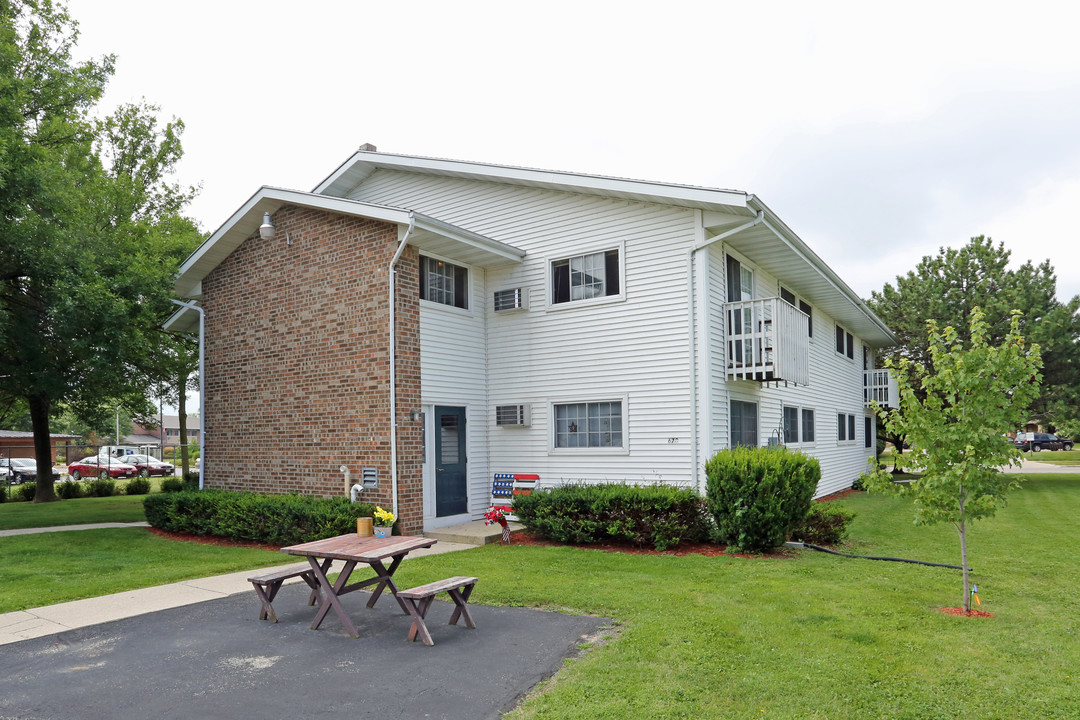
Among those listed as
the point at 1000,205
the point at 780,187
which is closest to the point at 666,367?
the point at 780,187

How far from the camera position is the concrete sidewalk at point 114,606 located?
21.4ft

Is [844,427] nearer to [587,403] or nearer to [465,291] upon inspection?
[587,403]

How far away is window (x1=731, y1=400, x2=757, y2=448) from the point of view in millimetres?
12664

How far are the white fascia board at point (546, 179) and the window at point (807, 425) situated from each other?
25.9ft

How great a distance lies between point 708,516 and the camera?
10625 mm

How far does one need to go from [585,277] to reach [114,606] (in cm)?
855

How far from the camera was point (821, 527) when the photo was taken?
34.6ft

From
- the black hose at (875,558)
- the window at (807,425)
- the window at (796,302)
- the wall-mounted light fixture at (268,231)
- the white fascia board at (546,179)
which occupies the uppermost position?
the white fascia board at (546,179)

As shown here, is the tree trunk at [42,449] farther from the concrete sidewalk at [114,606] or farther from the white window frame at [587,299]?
the white window frame at [587,299]

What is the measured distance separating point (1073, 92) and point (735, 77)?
5289 millimetres

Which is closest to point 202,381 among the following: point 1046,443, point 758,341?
point 758,341

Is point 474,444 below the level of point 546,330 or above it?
below

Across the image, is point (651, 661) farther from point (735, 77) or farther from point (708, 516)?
point (735, 77)

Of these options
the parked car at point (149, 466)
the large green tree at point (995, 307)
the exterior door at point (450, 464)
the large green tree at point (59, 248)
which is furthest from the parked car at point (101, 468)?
the large green tree at point (995, 307)
